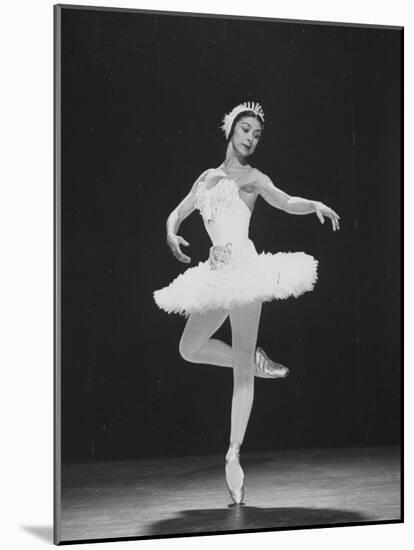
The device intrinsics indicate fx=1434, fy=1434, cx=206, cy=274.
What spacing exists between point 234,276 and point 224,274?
6 cm

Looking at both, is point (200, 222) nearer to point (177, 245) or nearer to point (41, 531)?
point (177, 245)

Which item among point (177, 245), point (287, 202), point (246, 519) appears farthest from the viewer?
point (287, 202)

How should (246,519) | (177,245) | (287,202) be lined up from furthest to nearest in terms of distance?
(287,202)
(246,519)
(177,245)

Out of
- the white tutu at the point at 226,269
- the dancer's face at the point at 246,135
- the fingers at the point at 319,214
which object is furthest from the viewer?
the fingers at the point at 319,214

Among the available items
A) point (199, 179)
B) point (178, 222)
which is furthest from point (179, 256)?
point (199, 179)

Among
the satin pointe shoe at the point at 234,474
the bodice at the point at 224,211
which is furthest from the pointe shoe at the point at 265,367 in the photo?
the bodice at the point at 224,211

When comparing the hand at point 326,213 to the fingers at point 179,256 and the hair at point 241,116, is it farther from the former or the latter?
the fingers at point 179,256

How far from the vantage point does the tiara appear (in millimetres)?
7992

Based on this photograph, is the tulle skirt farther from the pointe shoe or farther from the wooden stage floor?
the wooden stage floor

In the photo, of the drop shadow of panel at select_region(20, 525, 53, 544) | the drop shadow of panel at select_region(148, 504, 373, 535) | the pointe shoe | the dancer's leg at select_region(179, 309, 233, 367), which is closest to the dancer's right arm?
the dancer's leg at select_region(179, 309, 233, 367)

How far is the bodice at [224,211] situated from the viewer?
7.96 meters

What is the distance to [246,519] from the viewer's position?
7996mm

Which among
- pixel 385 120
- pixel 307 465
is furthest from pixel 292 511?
pixel 385 120

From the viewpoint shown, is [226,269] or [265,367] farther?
[265,367]
